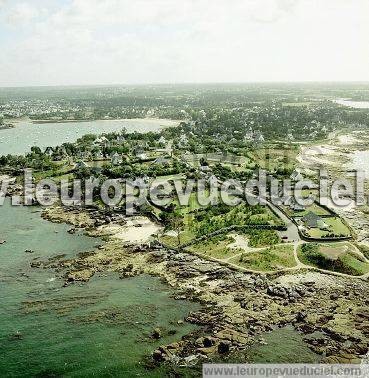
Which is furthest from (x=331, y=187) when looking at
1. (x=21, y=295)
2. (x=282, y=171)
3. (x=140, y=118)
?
(x=140, y=118)

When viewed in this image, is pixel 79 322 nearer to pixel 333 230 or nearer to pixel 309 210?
pixel 333 230

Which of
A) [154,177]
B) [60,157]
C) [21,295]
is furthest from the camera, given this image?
[60,157]

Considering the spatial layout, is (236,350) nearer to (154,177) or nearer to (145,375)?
(145,375)

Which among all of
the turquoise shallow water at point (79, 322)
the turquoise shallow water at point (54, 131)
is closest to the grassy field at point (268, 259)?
the turquoise shallow water at point (79, 322)
